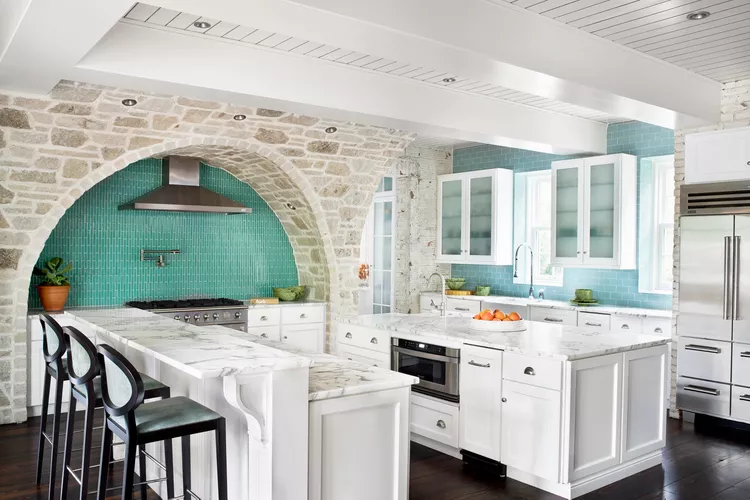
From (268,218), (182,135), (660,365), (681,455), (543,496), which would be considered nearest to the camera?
(543,496)

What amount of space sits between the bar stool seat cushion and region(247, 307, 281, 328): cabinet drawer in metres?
3.85

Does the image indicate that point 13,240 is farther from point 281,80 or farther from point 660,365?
point 660,365

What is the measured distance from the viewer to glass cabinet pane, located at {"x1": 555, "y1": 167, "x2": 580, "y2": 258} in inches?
296

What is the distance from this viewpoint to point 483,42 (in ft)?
13.4

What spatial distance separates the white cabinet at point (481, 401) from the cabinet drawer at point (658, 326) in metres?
2.88

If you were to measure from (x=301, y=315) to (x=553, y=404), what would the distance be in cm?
394

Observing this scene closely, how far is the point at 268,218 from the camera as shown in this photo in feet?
26.2

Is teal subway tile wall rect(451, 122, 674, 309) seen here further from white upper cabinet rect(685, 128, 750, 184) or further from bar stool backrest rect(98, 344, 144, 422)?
bar stool backrest rect(98, 344, 144, 422)

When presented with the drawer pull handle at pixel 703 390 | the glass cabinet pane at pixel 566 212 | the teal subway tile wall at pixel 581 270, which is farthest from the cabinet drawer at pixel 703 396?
the glass cabinet pane at pixel 566 212

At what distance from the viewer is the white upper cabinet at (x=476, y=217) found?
8422 mm

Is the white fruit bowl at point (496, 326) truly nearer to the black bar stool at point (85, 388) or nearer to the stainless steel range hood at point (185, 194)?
the black bar stool at point (85, 388)

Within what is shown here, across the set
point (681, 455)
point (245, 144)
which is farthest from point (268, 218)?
point (681, 455)

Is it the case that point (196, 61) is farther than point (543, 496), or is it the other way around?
point (196, 61)

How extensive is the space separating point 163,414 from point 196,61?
296 centimetres
